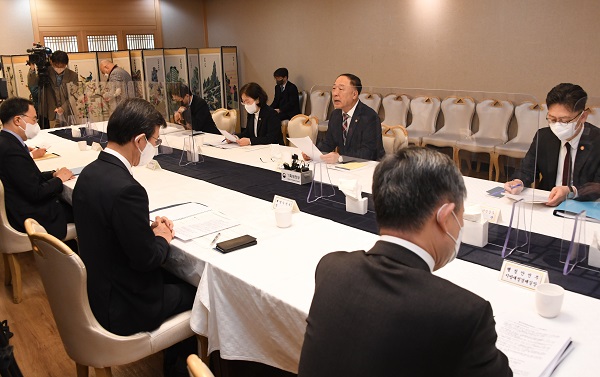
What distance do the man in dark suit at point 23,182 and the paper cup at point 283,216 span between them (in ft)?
5.22

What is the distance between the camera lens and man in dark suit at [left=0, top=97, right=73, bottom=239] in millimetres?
2973

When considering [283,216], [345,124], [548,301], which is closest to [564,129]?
[548,301]

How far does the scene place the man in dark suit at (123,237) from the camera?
1808 millimetres

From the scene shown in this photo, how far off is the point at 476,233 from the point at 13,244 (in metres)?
2.58

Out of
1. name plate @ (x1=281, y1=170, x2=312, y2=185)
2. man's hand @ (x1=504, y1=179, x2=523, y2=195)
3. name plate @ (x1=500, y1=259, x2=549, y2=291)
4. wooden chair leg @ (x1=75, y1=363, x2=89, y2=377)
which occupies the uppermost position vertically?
man's hand @ (x1=504, y1=179, x2=523, y2=195)

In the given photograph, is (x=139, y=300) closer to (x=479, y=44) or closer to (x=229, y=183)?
(x=229, y=183)

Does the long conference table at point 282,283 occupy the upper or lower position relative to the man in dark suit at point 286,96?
lower

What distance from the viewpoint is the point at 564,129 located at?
7.91 feet

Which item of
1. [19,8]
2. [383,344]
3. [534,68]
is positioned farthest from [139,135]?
[19,8]

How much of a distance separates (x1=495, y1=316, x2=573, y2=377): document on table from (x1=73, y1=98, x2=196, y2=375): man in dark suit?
1200 mm

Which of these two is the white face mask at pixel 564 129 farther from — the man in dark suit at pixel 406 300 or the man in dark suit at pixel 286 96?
the man in dark suit at pixel 286 96

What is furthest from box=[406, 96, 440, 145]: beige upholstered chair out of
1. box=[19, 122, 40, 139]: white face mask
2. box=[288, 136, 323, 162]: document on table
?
box=[19, 122, 40, 139]: white face mask

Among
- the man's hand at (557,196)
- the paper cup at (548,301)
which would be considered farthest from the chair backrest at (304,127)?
the paper cup at (548,301)

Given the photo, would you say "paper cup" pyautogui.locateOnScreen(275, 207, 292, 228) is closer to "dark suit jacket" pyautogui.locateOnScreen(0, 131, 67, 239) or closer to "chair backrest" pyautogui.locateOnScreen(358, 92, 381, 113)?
"dark suit jacket" pyautogui.locateOnScreen(0, 131, 67, 239)
